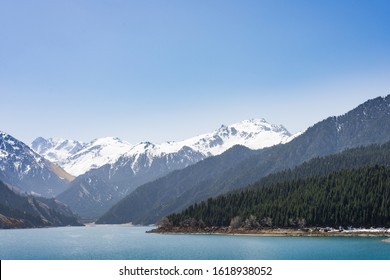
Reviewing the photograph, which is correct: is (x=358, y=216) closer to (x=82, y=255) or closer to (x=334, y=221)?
(x=334, y=221)

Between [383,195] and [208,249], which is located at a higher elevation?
[383,195]

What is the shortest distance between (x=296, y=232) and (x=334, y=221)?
45.1 feet

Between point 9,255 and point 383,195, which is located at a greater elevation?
point 383,195
